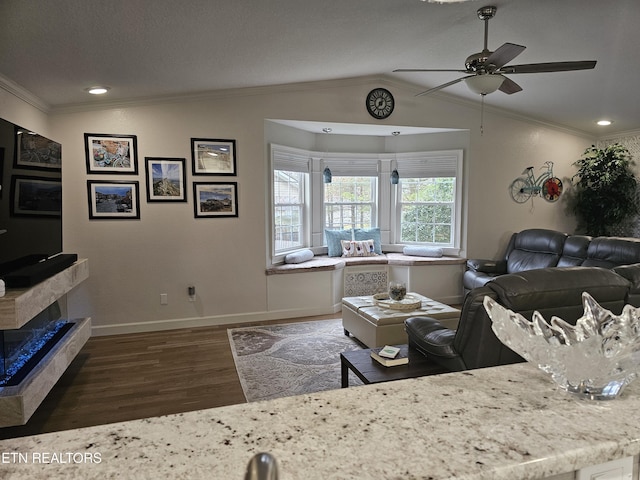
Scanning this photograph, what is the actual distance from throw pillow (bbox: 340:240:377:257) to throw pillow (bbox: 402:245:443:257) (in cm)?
51

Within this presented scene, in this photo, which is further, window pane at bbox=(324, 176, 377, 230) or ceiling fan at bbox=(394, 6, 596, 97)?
window pane at bbox=(324, 176, 377, 230)

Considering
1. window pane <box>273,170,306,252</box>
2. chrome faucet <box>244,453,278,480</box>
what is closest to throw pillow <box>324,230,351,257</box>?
window pane <box>273,170,306,252</box>

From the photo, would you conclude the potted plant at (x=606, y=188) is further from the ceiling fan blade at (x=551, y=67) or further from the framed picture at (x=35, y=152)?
the framed picture at (x=35, y=152)

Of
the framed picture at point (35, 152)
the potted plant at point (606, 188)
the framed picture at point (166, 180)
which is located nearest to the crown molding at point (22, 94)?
the framed picture at point (35, 152)

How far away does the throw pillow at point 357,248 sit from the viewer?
19.9 ft

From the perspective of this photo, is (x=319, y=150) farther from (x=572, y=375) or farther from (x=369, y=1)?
(x=572, y=375)

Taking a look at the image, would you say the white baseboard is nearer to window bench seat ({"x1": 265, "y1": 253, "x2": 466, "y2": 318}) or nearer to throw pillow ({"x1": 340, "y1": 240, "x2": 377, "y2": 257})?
window bench seat ({"x1": 265, "y1": 253, "x2": 466, "y2": 318})

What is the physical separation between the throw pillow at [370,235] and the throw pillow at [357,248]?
0.41 ft

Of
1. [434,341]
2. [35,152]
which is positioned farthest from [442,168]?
[35,152]

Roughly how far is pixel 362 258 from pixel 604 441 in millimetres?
5229

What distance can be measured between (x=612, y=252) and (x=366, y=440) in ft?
16.0

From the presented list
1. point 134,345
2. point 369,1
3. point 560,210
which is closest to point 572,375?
point 369,1

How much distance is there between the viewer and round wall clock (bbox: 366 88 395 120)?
5371mm

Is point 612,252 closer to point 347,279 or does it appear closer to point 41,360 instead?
point 347,279
